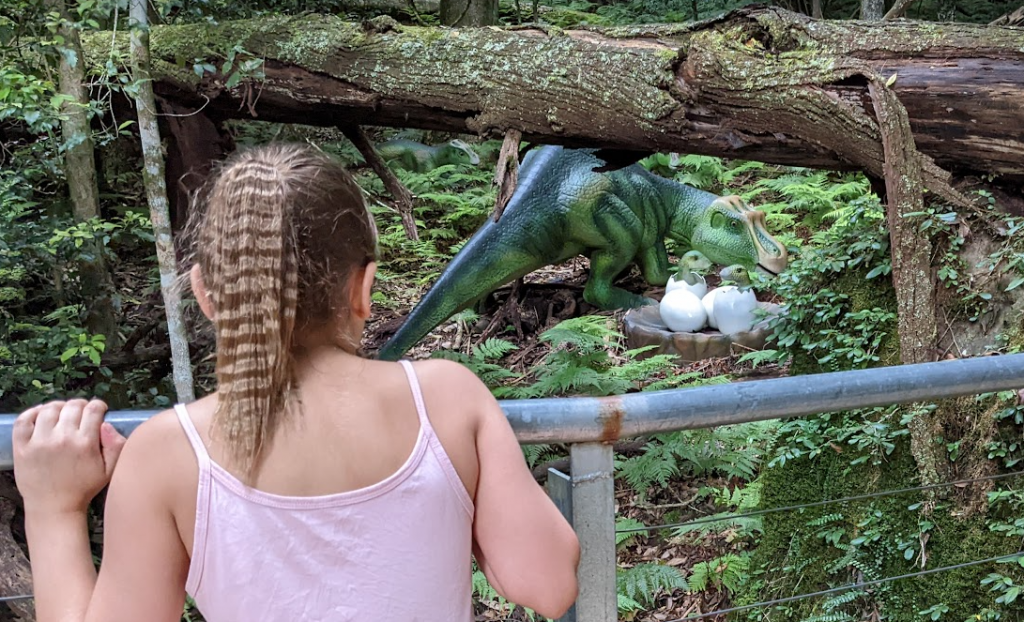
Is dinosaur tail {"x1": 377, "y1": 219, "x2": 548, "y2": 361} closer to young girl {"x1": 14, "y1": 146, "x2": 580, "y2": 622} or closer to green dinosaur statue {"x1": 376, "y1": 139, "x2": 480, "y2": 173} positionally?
green dinosaur statue {"x1": 376, "y1": 139, "x2": 480, "y2": 173}

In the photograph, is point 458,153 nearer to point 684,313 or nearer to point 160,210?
point 684,313

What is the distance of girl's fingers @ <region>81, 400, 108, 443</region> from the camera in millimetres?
973

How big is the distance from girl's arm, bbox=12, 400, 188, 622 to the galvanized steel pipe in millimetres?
31

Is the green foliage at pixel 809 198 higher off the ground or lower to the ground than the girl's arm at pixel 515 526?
lower

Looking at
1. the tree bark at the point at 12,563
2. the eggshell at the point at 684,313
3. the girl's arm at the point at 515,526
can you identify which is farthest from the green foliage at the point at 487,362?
the girl's arm at the point at 515,526

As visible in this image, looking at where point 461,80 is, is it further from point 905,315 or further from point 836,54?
point 905,315

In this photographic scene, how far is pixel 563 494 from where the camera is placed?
1115 millimetres

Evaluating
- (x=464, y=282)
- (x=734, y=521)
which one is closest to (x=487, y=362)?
(x=464, y=282)

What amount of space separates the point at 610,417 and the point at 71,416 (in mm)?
585

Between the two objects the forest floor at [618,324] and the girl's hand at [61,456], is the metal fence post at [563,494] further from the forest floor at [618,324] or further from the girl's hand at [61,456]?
the forest floor at [618,324]

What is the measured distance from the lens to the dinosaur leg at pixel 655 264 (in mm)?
7148

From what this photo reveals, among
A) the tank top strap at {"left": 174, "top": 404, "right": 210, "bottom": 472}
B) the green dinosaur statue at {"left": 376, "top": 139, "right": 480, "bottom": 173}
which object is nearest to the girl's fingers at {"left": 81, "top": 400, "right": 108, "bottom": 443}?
the tank top strap at {"left": 174, "top": 404, "right": 210, "bottom": 472}

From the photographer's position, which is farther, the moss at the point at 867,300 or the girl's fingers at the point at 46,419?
the moss at the point at 867,300

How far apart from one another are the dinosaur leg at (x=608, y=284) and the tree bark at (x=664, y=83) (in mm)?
3172
